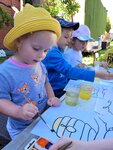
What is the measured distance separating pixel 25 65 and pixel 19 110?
0.30 metres

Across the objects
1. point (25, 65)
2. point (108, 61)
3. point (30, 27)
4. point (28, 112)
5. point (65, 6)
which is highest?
point (65, 6)

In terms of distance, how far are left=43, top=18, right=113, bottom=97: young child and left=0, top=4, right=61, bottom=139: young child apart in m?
0.43

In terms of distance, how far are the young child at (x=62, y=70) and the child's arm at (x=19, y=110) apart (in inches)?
27.8

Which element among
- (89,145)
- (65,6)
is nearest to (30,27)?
(89,145)

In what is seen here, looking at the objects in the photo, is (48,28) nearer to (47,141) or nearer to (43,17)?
(43,17)

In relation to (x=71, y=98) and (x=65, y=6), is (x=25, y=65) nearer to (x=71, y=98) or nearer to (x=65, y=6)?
(x=71, y=98)

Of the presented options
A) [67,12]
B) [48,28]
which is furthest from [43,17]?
[67,12]

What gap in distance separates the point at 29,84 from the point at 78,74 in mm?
545

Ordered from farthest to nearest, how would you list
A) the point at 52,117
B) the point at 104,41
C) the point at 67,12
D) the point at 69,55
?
the point at 104,41, the point at 67,12, the point at 69,55, the point at 52,117

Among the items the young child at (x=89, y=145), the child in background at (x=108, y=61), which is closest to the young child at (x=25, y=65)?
the young child at (x=89, y=145)

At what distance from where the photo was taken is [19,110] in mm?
1226

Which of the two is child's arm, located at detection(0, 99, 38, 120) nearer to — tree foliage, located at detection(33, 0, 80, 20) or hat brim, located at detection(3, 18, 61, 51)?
hat brim, located at detection(3, 18, 61, 51)

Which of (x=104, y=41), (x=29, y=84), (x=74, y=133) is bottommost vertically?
(x=104, y=41)

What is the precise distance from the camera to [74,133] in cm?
116
